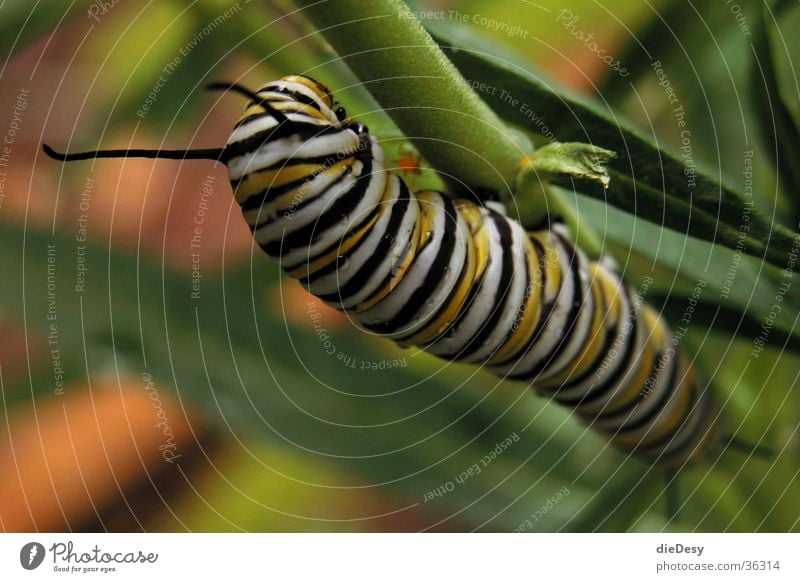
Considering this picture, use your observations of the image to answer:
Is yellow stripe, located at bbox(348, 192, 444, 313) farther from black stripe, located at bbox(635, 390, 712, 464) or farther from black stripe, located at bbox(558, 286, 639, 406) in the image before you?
black stripe, located at bbox(635, 390, 712, 464)

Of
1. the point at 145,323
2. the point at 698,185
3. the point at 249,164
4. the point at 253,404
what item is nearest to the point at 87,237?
the point at 145,323

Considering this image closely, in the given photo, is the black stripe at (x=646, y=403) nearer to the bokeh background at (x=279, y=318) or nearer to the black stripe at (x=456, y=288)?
the bokeh background at (x=279, y=318)

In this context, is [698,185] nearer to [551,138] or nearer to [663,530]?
[551,138]

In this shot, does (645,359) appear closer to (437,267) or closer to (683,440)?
(683,440)

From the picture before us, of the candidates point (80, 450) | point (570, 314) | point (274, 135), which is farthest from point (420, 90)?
point (80, 450)
